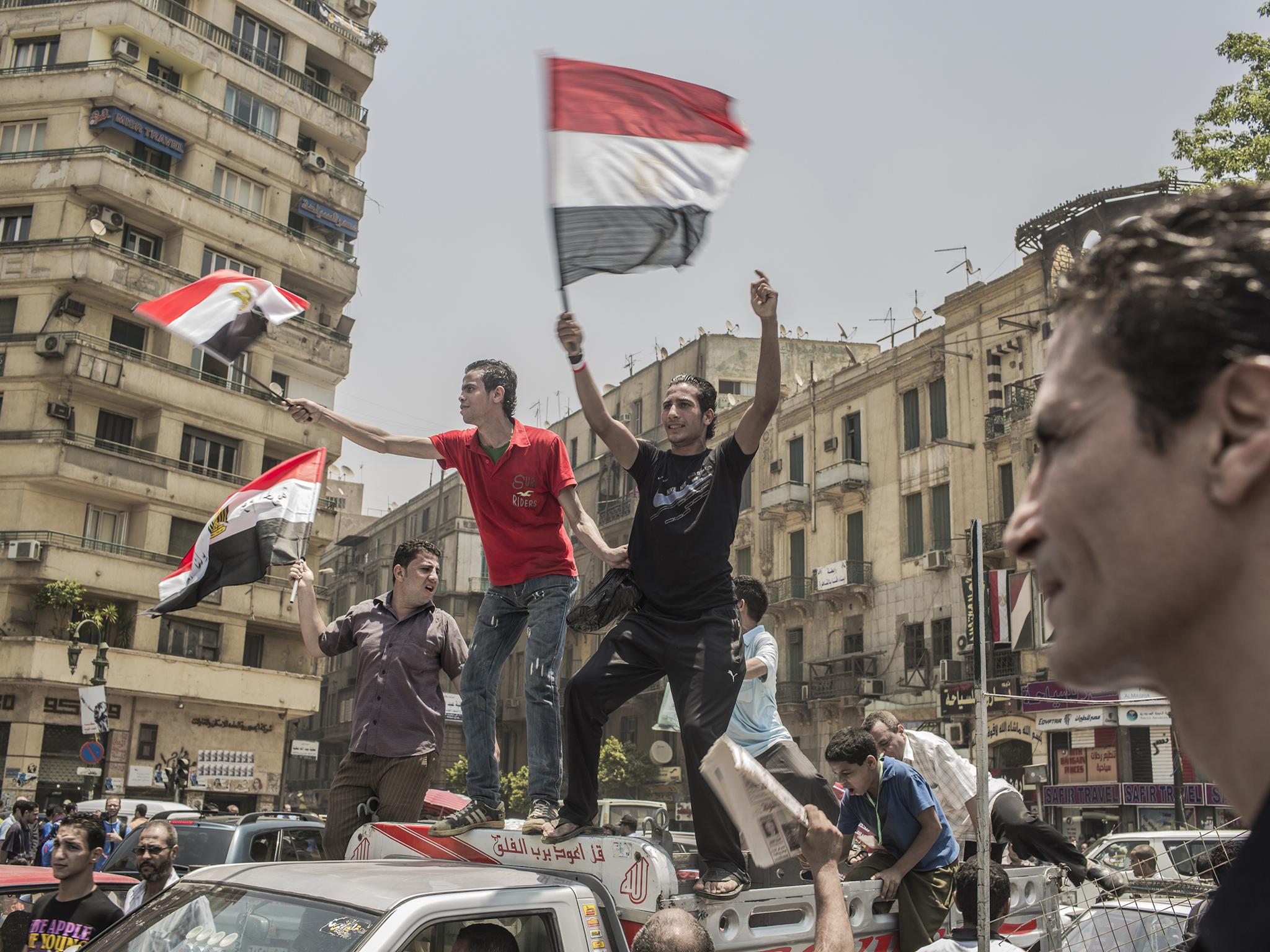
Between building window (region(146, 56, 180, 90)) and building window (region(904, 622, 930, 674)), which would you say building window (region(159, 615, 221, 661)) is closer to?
building window (region(146, 56, 180, 90))

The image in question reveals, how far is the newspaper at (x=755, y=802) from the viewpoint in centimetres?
339

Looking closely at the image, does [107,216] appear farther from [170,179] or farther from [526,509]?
[526,509]

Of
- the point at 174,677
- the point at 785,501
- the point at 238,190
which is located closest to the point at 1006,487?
the point at 785,501

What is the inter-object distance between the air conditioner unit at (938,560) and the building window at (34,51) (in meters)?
31.9

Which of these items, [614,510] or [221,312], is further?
[614,510]

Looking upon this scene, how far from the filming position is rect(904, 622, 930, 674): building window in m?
38.7

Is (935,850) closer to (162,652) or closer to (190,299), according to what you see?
(190,299)

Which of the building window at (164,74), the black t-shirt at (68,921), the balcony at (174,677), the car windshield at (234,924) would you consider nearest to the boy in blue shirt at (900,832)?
the car windshield at (234,924)

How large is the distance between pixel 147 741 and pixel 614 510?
25.3 m

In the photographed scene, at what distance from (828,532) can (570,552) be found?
126 feet

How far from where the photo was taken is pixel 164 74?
137 feet

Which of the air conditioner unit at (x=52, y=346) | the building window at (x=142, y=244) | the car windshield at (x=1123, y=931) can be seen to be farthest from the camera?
the building window at (x=142, y=244)

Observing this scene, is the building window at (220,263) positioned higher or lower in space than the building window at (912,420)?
higher

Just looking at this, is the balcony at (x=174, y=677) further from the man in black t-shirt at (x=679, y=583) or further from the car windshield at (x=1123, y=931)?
the car windshield at (x=1123, y=931)
